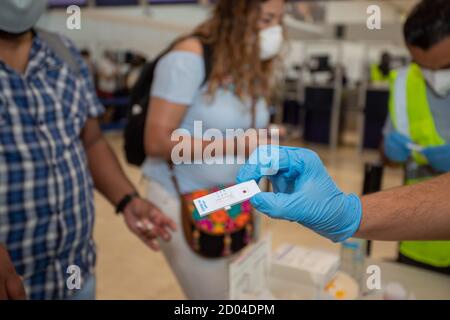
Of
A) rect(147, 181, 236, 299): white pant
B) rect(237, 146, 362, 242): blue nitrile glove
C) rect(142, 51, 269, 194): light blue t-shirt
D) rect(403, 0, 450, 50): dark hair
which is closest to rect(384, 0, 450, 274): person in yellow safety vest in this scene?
rect(403, 0, 450, 50): dark hair

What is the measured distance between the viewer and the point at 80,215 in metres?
1.10

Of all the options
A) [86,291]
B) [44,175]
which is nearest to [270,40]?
[44,175]

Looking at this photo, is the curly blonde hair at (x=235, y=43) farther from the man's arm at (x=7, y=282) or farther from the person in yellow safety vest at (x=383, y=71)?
the person in yellow safety vest at (x=383, y=71)

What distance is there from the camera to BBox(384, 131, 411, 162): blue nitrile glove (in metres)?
1.51

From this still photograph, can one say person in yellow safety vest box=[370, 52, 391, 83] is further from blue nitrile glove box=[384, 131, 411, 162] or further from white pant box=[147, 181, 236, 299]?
white pant box=[147, 181, 236, 299]

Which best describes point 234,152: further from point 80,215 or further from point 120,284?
point 120,284

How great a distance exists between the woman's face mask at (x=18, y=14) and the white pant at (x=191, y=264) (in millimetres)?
680

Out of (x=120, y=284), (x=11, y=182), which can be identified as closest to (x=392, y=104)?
(x=11, y=182)

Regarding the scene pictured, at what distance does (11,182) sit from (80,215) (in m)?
0.22

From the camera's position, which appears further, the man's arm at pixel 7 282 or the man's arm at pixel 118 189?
the man's arm at pixel 118 189

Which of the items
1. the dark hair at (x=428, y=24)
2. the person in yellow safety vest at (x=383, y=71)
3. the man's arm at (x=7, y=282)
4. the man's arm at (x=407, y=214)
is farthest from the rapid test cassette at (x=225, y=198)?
the person in yellow safety vest at (x=383, y=71)

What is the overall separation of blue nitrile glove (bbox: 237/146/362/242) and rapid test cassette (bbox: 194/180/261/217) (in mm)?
16

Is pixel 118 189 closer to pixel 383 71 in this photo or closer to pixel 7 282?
pixel 7 282

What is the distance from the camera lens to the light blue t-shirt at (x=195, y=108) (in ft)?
4.23
